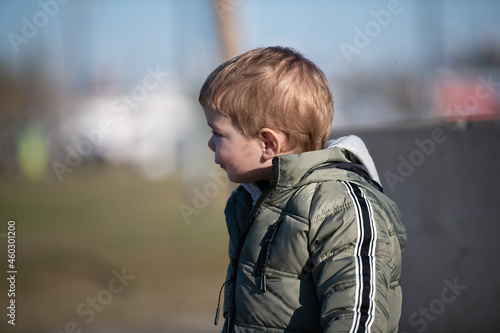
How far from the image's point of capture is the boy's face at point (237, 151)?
2.06m

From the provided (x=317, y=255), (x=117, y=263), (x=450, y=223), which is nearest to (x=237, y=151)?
(x=317, y=255)

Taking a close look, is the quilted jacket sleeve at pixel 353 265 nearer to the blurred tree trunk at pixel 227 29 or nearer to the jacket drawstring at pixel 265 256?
the jacket drawstring at pixel 265 256

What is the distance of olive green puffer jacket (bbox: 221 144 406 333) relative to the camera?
1.69 m

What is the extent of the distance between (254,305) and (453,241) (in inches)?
75.6

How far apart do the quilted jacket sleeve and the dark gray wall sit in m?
1.65

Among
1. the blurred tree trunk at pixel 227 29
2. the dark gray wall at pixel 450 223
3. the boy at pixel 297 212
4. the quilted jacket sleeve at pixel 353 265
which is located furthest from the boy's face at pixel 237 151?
the blurred tree trunk at pixel 227 29

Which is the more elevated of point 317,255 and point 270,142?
point 270,142

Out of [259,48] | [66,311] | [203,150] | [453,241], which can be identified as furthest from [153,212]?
[259,48]

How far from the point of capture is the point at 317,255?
5.78 feet

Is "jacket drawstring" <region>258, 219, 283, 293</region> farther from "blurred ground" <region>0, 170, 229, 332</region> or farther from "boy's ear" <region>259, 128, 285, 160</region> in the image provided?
"blurred ground" <region>0, 170, 229, 332</region>

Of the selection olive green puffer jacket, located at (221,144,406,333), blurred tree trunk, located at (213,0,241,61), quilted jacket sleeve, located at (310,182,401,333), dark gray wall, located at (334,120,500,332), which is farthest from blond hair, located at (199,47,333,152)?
blurred tree trunk, located at (213,0,241,61)

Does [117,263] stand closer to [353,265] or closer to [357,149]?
[357,149]

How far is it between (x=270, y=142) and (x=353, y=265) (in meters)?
0.57

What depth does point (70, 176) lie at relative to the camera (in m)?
23.7
